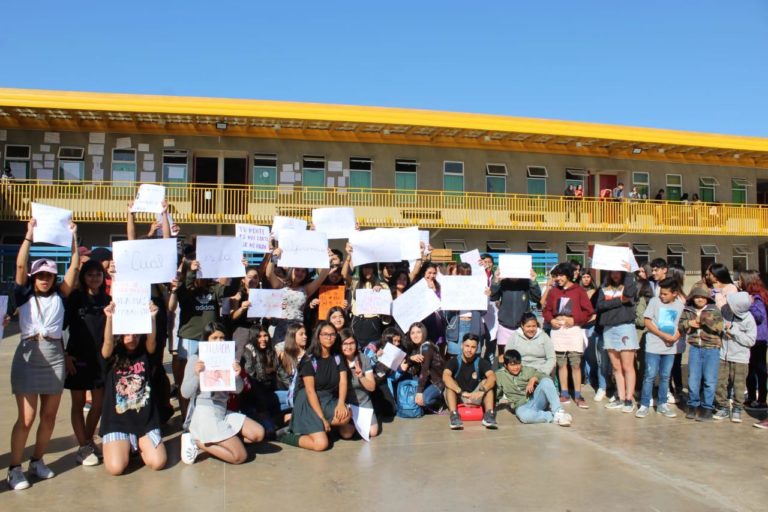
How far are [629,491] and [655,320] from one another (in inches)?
113

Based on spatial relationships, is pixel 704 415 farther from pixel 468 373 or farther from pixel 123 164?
pixel 123 164

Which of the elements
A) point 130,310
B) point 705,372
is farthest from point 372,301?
point 705,372

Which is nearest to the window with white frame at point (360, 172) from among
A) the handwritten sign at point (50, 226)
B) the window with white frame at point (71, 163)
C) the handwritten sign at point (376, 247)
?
the window with white frame at point (71, 163)

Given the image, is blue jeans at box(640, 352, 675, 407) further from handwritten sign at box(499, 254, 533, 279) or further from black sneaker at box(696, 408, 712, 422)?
handwritten sign at box(499, 254, 533, 279)

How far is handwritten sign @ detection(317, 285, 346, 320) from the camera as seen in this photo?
23.3ft

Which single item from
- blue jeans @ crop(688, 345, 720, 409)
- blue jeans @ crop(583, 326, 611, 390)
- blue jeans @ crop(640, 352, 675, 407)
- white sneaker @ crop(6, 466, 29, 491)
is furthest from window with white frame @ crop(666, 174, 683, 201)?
white sneaker @ crop(6, 466, 29, 491)

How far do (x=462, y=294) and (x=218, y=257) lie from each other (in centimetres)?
287

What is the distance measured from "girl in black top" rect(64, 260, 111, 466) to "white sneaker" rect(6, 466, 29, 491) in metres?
0.56

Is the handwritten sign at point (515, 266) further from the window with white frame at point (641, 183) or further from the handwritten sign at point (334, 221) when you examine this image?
the window with white frame at point (641, 183)

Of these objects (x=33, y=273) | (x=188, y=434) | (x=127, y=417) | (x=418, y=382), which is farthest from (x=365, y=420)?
(x=33, y=273)

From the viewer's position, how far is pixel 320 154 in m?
20.7

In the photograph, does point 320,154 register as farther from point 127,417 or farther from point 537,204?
point 127,417

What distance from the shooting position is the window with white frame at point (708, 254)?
24.3 metres

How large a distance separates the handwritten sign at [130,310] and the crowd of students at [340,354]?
0.10 meters
